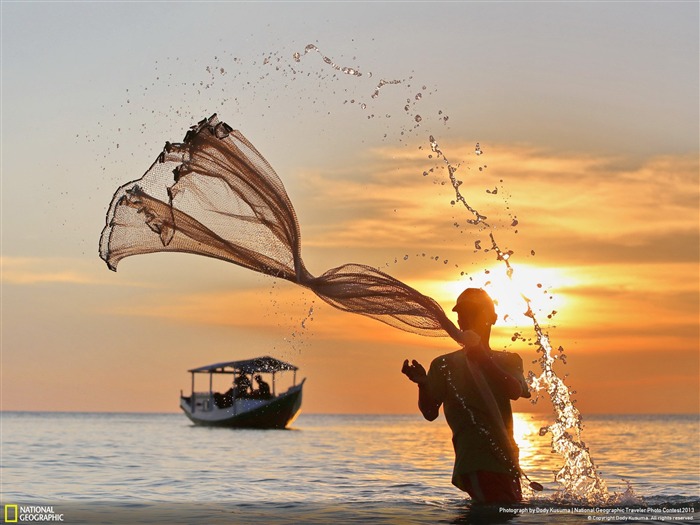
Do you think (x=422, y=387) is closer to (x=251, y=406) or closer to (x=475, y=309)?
(x=475, y=309)

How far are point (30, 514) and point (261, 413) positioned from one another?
2242 inches

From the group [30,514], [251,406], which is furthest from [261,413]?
[30,514]

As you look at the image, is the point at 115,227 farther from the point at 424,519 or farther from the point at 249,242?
the point at 424,519

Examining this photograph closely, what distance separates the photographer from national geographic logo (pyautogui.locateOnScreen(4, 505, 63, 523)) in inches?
408

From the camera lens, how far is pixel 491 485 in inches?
374

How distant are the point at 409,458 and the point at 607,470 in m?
7.80

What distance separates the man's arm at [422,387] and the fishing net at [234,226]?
0.90 metres

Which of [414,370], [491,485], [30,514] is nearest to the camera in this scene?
[414,370]

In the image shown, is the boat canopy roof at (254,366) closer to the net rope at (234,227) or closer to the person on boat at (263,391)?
the person on boat at (263,391)

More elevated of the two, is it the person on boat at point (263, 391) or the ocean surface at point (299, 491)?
the person on boat at point (263, 391)

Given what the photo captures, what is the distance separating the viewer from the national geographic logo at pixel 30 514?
1037 centimetres

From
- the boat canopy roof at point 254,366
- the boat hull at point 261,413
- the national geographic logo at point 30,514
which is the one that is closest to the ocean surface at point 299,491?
the national geographic logo at point 30,514

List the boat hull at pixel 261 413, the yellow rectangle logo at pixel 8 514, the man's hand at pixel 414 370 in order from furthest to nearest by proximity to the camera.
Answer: the boat hull at pixel 261 413
the yellow rectangle logo at pixel 8 514
the man's hand at pixel 414 370

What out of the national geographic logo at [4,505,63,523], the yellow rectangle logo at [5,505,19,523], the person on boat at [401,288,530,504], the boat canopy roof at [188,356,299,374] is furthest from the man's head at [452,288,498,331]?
the boat canopy roof at [188,356,299,374]
